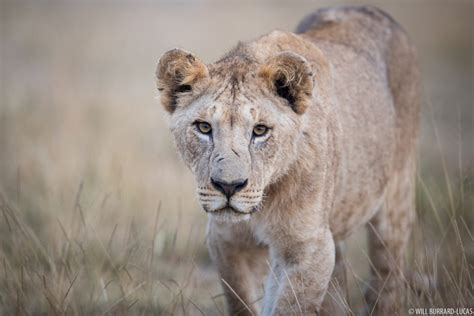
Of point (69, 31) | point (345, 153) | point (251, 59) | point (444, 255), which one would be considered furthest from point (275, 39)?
point (69, 31)

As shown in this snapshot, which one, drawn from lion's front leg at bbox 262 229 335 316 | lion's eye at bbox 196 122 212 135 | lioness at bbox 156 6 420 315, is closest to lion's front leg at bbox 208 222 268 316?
lioness at bbox 156 6 420 315

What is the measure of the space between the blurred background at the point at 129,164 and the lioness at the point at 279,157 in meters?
0.39

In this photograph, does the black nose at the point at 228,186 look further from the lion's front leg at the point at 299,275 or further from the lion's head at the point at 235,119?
the lion's front leg at the point at 299,275

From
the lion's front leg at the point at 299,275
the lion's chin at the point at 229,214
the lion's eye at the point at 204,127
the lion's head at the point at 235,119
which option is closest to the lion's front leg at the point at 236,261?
the lion's front leg at the point at 299,275

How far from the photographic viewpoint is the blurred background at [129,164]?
562 centimetres

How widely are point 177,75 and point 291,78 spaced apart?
71 centimetres

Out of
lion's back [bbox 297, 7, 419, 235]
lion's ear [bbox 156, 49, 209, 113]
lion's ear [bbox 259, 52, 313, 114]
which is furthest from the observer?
→ lion's back [bbox 297, 7, 419, 235]

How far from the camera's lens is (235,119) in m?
4.61

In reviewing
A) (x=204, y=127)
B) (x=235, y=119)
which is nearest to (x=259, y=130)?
(x=235, y=119)

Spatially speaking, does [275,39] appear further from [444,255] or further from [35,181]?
[35,181]

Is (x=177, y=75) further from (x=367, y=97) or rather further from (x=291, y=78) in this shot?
(x=367, y=97)

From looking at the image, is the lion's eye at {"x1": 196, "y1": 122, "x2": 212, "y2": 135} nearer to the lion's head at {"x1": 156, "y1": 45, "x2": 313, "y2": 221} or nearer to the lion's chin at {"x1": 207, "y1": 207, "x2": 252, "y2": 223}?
the lion's head at {"x1": 156, "y1": 45, "x2": 313, "y2": 221}

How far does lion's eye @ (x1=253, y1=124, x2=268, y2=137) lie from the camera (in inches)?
184

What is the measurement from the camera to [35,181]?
348 inches
